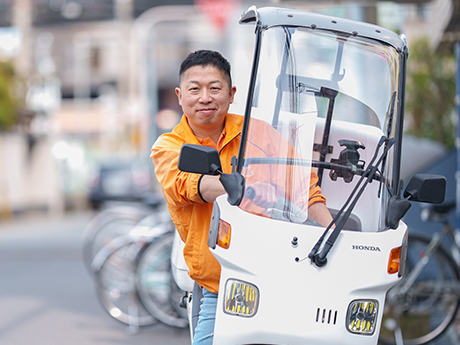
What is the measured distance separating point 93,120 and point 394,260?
3731cm

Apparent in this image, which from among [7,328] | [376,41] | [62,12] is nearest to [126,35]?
[62,12]

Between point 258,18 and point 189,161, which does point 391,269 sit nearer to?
point 189,161

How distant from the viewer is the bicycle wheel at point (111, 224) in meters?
8.20

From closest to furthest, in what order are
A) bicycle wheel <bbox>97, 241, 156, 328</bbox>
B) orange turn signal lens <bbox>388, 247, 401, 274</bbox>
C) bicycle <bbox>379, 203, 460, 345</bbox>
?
orange turn signal lens <bbox>388, 247, 401, 274</bbox>, bicycle <bbox>379, 203, 460, 345</bbox>, bicycle wheel <bbox>97, 241, 156, 328</bbox>

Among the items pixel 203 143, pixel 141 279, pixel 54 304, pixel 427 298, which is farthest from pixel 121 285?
pixel 203 143

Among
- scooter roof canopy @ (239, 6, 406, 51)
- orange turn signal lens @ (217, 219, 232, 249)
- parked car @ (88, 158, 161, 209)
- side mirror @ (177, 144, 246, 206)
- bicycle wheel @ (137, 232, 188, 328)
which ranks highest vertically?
scooter roof canopy @ (239, 6, 406, 51)

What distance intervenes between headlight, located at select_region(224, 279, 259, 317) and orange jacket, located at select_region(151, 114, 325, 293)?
0.69 ft

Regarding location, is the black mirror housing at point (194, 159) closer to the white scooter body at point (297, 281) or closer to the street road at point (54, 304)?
the white scooter body at point (297, 281)

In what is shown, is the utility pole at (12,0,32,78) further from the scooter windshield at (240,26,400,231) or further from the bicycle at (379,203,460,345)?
the scooter windshield at (240,26,400,231)

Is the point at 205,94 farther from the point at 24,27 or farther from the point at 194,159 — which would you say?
the point at 24,27

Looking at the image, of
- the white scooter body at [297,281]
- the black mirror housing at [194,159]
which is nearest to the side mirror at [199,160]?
the black mirror housing at [194,159]

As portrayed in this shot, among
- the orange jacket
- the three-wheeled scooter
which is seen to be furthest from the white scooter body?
the orange jacket

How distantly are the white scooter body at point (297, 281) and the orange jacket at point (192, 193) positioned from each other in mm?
147

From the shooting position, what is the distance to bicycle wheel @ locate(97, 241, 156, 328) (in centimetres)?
605
